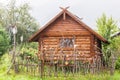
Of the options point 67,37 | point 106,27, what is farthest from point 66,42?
point 106,27

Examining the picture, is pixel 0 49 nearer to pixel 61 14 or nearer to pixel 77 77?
pixel 61 14

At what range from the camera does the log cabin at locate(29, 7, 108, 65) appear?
98.4 feet

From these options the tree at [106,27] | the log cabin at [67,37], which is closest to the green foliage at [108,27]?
the tree at [106,27]

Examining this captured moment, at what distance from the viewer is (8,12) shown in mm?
67438

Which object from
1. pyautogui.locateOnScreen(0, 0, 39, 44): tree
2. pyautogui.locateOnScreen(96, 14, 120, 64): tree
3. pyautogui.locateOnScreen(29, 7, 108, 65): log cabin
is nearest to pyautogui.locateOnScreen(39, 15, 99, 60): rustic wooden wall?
pyautogui.locateOnScreen(29, 7, 108, 65): log cabin

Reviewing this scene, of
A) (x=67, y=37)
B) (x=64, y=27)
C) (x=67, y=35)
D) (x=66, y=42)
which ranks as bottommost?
(x=66, y=42)

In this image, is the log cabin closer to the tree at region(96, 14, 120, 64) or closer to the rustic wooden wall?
the rustic wooden wall

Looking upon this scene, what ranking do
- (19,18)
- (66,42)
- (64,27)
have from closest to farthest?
(66,42)
(64,27)
(19,18)

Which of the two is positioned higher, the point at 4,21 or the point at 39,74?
the point at 4,21

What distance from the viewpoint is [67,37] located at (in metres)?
30.5

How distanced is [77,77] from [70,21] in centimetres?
758

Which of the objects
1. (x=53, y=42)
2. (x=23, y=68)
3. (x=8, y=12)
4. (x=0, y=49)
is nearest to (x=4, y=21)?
(x=8, y=12)

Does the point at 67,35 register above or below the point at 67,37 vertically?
above

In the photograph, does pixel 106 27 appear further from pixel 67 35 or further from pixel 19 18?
pixel 19 18
